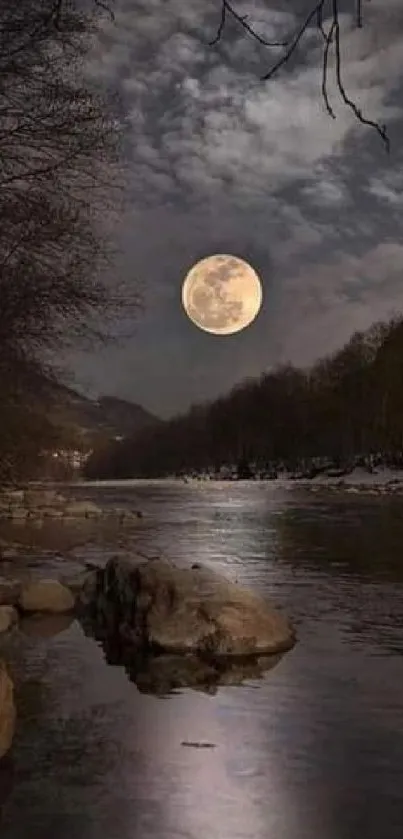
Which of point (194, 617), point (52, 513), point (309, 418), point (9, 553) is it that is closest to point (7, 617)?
point (194, 617)

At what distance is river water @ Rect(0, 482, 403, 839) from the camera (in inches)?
331

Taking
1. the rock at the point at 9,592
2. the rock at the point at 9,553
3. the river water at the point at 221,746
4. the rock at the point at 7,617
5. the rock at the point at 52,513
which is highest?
the rock at the point at 52,513

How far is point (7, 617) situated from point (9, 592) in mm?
3080

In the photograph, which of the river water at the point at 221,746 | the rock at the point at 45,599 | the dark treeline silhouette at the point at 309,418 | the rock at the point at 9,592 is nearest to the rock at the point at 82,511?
the rock at the point at 9,592

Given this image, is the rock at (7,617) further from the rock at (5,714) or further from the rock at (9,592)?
the rock at (5,714)

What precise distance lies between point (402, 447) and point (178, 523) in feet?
212

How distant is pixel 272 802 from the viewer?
8805mm

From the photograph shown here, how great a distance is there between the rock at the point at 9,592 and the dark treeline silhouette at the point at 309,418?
88.8 meters

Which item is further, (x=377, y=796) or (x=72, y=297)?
(x=72, y=297)

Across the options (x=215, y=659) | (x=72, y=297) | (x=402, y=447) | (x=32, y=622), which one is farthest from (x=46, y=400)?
(x=402, y=447)

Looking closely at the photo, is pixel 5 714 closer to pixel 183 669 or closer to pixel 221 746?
pixel 221 746

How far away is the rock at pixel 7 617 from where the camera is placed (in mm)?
16938

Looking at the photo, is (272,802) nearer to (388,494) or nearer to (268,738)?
(268,738)

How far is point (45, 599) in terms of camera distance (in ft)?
62.3
